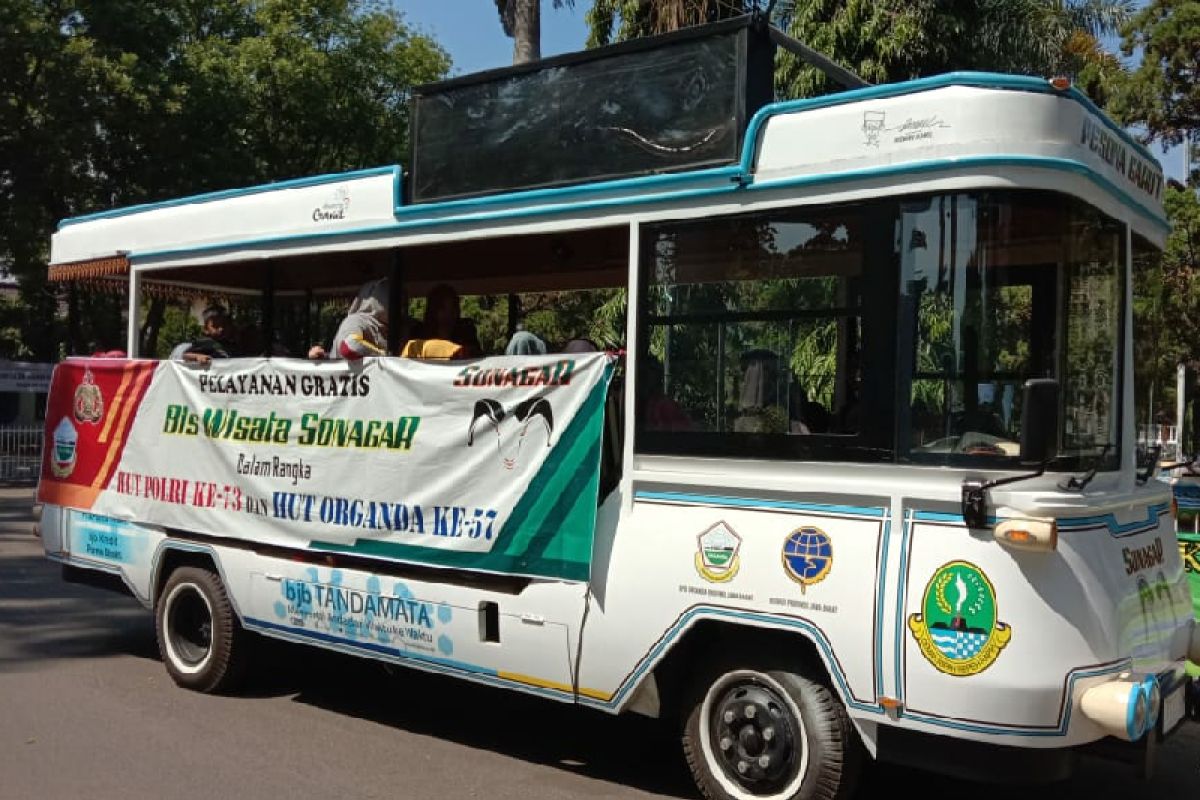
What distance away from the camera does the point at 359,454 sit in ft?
20.0

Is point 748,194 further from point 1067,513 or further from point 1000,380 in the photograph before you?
point 1067,513

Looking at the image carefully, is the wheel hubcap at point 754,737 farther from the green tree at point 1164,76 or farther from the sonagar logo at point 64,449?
the green tree at point 1164,76

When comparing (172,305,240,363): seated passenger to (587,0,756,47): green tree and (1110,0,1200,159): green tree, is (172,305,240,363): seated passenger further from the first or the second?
(1110,0,1200,159): green tree

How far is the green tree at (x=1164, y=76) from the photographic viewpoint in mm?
14234

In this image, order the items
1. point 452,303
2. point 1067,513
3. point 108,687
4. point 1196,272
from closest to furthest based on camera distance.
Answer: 1. point 1067,513
2. point 452,303
3. point 108,687
4. point 1196,272

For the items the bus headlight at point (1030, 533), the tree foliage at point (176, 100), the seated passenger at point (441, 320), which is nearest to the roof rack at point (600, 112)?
the seated passenger at point (441, 320)

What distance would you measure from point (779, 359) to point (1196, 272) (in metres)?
11.9

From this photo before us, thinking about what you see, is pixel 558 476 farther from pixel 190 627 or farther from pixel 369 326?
pixel 190 627

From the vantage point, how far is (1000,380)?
13.8 ft

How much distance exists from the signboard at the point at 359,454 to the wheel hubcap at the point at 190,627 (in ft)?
1.56

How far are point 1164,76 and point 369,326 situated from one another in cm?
1234

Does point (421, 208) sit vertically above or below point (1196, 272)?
below

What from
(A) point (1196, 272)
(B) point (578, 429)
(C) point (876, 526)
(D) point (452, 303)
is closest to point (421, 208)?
(D) point (452, 303)

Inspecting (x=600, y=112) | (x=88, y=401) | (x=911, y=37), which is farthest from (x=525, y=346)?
(x=911, y=37)
